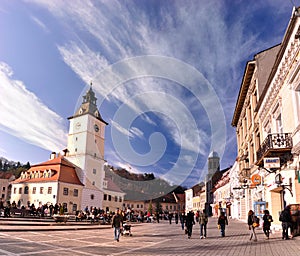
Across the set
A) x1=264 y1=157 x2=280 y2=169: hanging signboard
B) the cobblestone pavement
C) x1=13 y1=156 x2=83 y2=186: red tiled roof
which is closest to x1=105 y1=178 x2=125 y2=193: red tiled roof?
x1=13 y1=156 x2=83 y2=186: red tiled roof

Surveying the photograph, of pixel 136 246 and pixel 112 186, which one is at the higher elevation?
pixel 112 186

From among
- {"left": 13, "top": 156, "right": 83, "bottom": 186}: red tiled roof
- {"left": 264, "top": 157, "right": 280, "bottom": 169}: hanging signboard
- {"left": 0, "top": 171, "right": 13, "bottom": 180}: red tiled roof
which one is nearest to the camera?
{"left": 264, "top": 157, "right": 280, "bottom": 169}: hanging signboard

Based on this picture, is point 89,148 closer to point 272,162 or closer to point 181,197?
point 272,162

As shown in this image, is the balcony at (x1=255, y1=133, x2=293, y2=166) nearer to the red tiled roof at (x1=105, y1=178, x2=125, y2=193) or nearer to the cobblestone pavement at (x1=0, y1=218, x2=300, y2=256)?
the cobblestone pavement at (x1=0, y1=218, x2=300, y2=256)

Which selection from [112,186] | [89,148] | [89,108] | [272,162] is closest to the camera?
[272,162]

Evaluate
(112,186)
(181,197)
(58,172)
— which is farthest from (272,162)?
(181,197)

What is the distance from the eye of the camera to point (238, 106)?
134 feet

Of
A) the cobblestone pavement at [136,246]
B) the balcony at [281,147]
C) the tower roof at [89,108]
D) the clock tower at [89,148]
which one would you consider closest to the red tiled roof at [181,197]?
the clock tower at [89,148]

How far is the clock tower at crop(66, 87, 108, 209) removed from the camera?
224ft

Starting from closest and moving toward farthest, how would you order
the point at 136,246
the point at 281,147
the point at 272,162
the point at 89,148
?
the point at 136,246 → the point at 281,147 → the point at 272,162 → the point at 89,148

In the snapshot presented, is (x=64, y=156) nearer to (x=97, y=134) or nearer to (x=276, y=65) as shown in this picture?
(x=97, y=134)

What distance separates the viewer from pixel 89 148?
234 feet

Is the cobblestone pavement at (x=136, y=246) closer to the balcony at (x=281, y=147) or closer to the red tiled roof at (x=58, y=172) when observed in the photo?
the balcony at (x=281, y=147)

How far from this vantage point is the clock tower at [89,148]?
224ft
